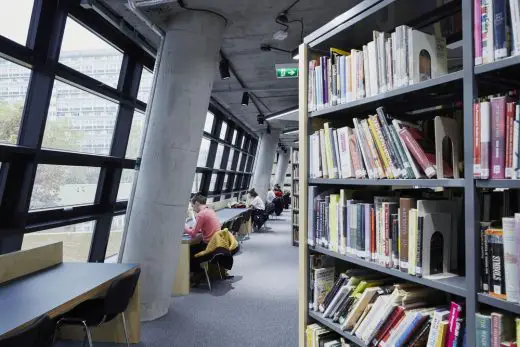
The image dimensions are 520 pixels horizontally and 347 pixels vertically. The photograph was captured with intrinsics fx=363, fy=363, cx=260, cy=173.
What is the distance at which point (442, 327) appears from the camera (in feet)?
4.68

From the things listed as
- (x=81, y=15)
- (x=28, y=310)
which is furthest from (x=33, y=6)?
(x=28, y=310)

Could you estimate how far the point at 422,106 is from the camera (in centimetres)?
195

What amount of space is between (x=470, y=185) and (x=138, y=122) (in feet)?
15.9

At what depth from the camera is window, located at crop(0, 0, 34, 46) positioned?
122 inches

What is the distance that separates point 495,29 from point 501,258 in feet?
2.58

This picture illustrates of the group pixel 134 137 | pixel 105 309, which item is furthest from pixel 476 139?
pixel 134 137

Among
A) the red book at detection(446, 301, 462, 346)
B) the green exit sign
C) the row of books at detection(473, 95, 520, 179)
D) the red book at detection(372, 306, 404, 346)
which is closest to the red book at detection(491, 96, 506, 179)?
the row of books at detection(473, 95, 520, 179)

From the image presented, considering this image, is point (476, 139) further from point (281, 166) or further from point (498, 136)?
point (281, 166)

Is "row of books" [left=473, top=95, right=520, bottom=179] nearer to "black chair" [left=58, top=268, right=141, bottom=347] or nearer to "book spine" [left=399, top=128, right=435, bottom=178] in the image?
"book spine" [left=399, top=128, right=435, bottom=178]

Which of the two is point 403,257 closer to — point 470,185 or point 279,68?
point 470,185

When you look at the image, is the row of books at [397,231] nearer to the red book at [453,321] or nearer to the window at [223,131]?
the red book at [453,321]

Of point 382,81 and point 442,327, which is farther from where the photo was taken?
point 382,81

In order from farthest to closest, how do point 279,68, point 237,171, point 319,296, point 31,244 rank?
point 237,171
point 279,68
point 31,244
point 319,296

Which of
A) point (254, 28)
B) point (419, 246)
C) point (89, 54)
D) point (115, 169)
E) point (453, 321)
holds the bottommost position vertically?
point (453, 321)
